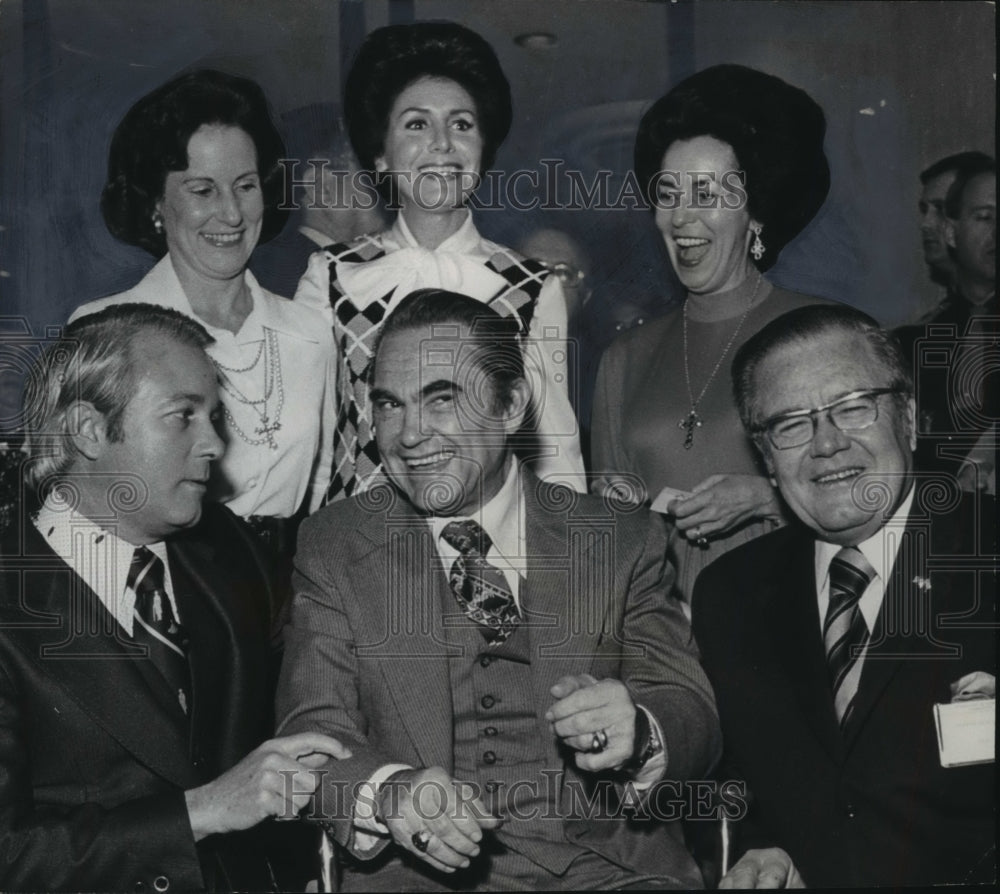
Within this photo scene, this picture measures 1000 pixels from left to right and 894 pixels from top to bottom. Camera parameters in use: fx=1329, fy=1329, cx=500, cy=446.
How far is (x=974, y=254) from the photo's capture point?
4.02 metres

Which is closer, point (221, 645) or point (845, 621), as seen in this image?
point (221, 645)

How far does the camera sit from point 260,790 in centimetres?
355

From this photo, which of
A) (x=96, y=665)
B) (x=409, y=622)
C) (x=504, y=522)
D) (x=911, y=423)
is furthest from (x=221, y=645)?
(x=911, y=423)

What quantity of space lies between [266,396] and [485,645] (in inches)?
37.2

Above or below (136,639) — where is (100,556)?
above

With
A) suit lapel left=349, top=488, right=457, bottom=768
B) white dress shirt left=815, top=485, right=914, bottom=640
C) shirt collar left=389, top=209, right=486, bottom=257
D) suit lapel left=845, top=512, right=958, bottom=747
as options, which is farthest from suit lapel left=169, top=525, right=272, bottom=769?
suit lapel left=845, top=512, right=958, bottom=747

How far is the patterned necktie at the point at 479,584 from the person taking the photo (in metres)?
3.57

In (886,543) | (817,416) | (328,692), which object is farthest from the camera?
(886,543)

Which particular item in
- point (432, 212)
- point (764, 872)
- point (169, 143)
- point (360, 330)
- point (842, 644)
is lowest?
point (764, 872)

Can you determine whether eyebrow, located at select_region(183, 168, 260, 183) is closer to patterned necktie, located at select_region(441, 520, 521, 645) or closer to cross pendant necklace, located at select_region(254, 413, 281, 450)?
cross pendant necklace, located at select_region(254, 413, 281, 450)

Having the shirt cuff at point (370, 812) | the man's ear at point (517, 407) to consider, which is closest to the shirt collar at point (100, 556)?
the shirt cuff at point (370, 812)

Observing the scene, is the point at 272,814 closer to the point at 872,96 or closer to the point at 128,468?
the point at 128,468

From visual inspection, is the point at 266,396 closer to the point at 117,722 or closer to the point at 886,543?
the point at 117,722

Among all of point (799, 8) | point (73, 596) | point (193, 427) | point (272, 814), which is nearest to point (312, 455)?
point (193, 427)
